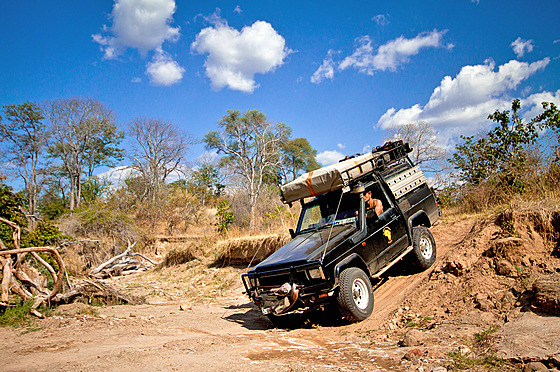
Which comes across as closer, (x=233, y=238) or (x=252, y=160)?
(x=233, y=238)

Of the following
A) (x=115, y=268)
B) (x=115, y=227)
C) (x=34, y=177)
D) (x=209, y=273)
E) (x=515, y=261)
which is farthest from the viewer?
(x=34, y=177)

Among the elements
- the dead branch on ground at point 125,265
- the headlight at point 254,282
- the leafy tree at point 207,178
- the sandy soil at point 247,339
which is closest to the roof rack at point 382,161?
the sandy soil at point 247,339

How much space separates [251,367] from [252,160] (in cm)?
3194

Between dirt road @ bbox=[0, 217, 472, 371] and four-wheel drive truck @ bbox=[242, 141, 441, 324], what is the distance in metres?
0.47

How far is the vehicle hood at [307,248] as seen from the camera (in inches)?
223

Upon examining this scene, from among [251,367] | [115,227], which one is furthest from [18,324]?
[115,227]

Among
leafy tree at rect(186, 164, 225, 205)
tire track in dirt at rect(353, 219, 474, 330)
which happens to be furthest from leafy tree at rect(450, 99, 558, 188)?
leafy tree at rect(186, 164, 225, 205)

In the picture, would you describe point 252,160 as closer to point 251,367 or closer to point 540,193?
point 540,193

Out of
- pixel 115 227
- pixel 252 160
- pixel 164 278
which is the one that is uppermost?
pixel 252 160

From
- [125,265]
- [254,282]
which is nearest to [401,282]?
[254,282]

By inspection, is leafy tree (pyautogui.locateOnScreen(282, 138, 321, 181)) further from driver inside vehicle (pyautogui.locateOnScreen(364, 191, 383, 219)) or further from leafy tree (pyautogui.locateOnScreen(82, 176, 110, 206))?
driver inside vehicle (pyautogui.locateOnScreen(364, 191, 383, 219))

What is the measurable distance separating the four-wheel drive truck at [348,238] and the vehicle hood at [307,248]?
2 cm

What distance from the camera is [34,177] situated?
31438mm

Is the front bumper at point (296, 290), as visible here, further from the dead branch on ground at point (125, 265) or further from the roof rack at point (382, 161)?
the dead branch on ground at point (125, 265)
